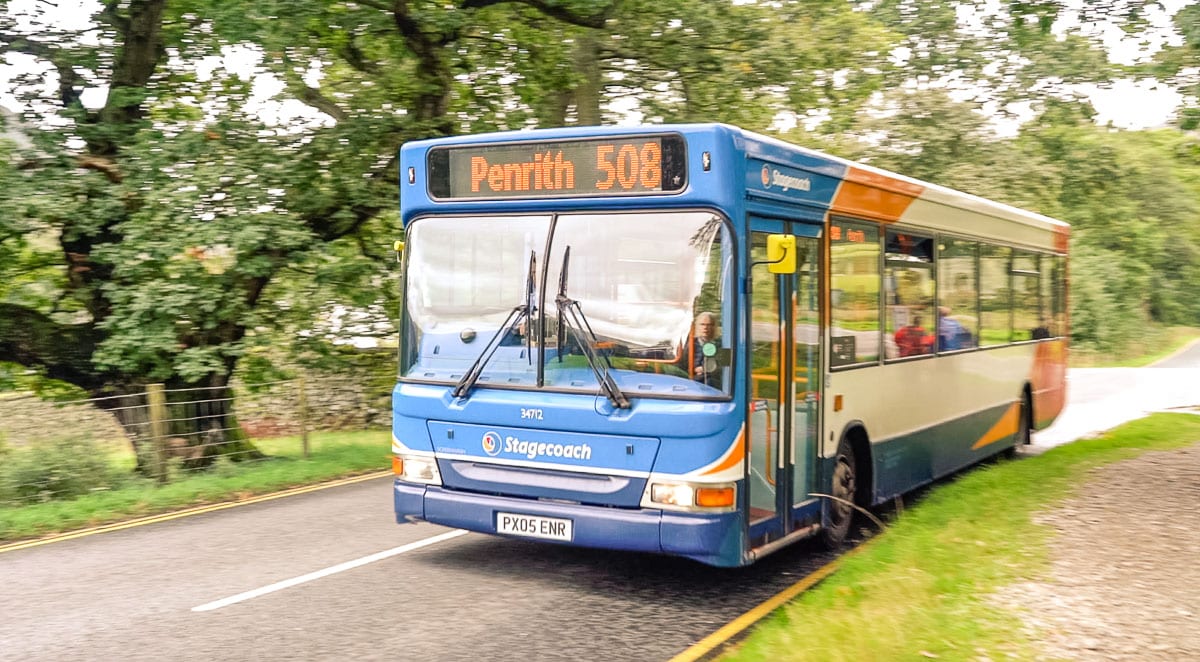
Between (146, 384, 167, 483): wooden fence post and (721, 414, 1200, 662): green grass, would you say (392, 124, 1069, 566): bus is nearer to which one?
(721, 414, 1200, 662): green grass

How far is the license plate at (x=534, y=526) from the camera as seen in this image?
24.5 ft

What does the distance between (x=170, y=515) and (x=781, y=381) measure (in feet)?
20.3

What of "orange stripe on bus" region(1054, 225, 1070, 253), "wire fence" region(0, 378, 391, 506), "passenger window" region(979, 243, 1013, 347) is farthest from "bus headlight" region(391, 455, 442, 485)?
"orange stripe on bus" region(1054, 225, 1070, 253)

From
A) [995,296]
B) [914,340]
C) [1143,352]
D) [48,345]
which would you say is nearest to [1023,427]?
[995,296]

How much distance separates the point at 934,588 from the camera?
23.1 ft

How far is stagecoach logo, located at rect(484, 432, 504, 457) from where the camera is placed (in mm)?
7766

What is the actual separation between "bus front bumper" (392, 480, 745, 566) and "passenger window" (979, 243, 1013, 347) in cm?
625

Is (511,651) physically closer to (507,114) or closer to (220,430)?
(220,430)

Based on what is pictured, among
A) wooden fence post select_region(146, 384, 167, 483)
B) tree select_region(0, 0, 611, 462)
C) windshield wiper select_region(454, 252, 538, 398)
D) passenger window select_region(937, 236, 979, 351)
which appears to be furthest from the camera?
tree select_region(0, 0, 611, 462)

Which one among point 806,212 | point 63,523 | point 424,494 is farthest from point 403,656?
point 63,523

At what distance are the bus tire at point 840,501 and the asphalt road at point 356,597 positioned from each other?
8.2 inches

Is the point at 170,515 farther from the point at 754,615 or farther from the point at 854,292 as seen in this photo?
the point at 854,292

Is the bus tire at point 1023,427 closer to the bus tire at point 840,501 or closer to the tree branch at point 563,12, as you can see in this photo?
the bus tire at point 840,501

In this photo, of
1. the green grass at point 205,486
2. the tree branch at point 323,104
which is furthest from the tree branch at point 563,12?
the green grass at point 205,486
